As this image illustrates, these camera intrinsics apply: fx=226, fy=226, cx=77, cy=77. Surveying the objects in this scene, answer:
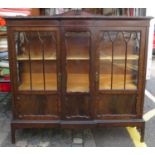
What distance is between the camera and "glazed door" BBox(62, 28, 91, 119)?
7.69 feet

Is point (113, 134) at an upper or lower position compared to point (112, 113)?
lower

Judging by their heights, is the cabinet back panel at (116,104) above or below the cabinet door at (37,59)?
below

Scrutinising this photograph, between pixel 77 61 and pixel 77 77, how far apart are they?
20cm

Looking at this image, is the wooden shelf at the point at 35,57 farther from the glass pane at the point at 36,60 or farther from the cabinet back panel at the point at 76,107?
the cabinet back panel at the point at 76,107

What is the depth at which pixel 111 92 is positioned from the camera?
238cm

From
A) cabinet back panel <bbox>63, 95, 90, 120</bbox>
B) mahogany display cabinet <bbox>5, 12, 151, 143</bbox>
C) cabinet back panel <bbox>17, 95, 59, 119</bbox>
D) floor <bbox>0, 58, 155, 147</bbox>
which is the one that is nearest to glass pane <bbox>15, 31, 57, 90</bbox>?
mahogany display cabinet <bbox>5, 12, 151, 143</bbox>

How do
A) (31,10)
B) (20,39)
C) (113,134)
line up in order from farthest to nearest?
(31,10)
(113,134)
(20,39)

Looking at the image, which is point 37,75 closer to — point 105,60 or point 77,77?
point 77,77

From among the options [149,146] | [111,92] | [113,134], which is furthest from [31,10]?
[149,146]

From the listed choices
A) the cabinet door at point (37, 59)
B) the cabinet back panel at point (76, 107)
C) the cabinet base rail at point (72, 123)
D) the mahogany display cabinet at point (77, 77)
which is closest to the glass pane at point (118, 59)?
the mahogany display cabinet at point (77, 77)

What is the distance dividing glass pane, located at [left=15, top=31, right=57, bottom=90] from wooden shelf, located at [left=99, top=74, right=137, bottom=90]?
0.51 m

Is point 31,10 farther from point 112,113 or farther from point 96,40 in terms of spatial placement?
point 112,113

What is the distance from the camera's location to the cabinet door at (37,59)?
225 cm
